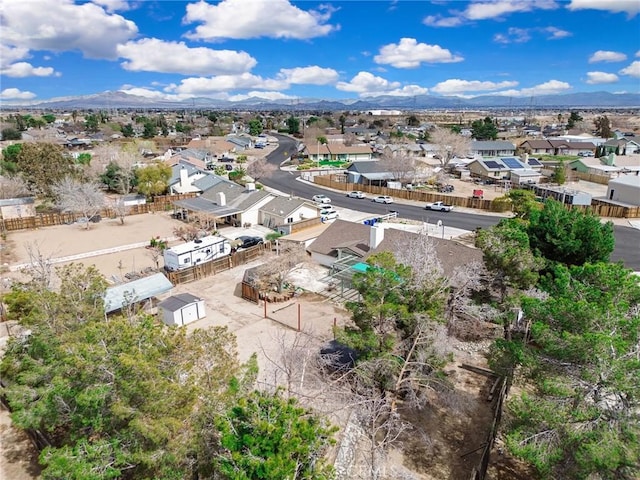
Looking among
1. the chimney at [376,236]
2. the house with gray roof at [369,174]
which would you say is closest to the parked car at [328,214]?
the chimney at [376,236]

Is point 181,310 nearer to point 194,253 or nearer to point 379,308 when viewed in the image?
point 194,253

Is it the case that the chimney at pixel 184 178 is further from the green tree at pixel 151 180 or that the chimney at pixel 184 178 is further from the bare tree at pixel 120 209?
the bare tree at pixel 120 209

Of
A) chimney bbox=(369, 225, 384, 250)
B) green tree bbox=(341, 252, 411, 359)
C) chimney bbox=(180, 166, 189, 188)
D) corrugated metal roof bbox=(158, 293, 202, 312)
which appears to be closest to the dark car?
chimney bbox=(369, 225, 384, 250)

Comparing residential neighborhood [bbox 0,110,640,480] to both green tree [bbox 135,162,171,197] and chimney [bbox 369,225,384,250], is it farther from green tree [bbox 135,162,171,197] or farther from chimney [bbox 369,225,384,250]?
green tree [bbox 135,162,171,197]

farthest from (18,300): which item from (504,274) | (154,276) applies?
(504,274)

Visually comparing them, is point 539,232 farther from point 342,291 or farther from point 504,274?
point 342,291
